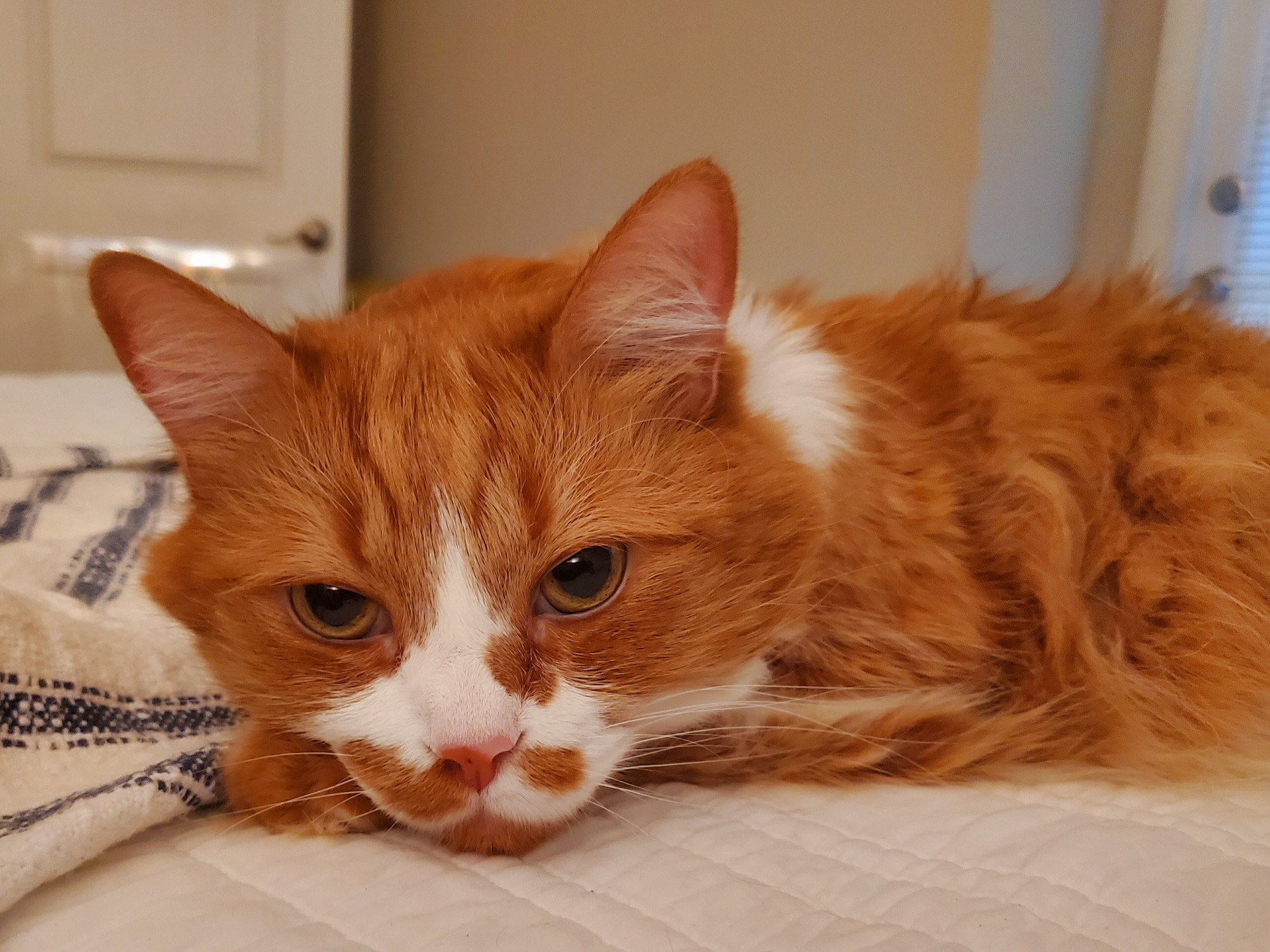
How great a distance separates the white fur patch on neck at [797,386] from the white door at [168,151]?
2.98 metres

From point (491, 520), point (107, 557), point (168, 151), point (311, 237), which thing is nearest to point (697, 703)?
point (491, 520)

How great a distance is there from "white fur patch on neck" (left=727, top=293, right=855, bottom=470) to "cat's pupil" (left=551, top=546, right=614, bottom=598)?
9.9 inches

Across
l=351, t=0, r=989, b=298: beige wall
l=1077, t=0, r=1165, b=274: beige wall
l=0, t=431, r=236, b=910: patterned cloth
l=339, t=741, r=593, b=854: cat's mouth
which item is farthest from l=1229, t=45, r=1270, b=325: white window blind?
l=0, t=431, r=236, b=910: patterned cloth

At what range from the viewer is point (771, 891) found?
2.18ft

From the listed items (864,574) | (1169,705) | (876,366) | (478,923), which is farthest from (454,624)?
(1169,705)

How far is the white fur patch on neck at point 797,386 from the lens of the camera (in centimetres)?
96

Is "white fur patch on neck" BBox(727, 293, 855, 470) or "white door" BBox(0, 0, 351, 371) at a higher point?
"white door" BBox(0, 0, 351, 371)

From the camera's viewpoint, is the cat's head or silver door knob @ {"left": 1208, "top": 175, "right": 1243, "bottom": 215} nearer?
the cat's head

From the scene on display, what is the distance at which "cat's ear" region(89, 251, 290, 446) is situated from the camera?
80 cm

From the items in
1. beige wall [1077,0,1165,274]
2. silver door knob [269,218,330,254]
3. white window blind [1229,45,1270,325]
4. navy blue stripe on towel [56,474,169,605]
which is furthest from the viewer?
silver door knob [269,218,330,254]

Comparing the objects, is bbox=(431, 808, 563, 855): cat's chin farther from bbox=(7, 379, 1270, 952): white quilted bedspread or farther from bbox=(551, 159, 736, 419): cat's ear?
bbox=(551, 159, 736, 419): cat's ear

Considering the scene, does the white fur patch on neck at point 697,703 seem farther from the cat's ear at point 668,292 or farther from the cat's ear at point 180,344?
the cat's ear at point 180,344

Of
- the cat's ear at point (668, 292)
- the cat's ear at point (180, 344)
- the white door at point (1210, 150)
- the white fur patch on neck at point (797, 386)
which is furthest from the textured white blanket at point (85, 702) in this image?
the white door at point (1210, 150)

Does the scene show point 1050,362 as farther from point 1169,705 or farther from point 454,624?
point 454,624
